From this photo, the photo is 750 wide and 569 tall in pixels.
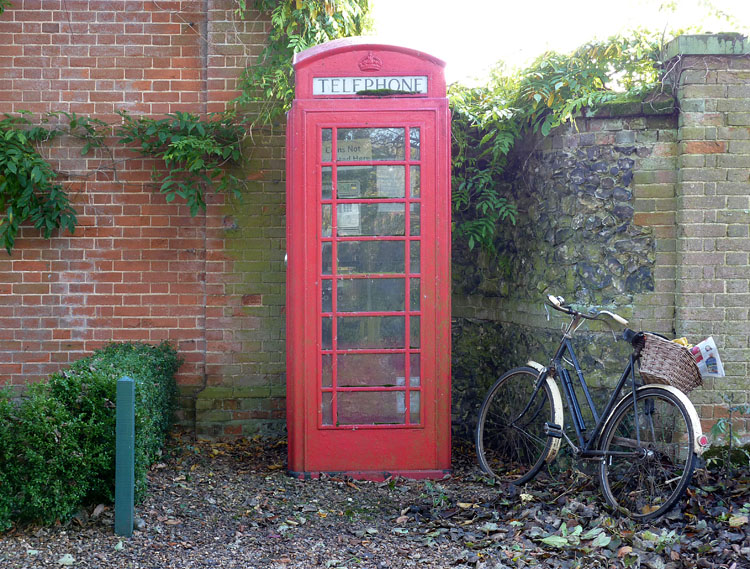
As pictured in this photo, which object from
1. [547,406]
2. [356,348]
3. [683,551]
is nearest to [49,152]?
[356,348]

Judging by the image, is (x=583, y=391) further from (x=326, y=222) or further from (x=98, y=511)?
(x=98, y=511)

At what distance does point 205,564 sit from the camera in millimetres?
3533

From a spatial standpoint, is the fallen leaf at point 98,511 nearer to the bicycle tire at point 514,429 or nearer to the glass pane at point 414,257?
the glass pane at point 414,257

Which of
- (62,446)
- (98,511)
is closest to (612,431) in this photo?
(98,511)

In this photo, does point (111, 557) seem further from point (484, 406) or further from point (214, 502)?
point (484, 406)

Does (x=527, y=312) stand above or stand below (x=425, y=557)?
above

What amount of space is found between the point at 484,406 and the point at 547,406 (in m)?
0.45

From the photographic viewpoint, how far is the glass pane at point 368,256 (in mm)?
4848

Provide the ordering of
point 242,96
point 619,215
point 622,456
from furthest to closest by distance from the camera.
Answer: point 242,96, point 619,215, point 622,456

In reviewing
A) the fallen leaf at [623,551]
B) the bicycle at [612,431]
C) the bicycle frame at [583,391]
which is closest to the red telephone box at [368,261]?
the bicycle at [612,431]

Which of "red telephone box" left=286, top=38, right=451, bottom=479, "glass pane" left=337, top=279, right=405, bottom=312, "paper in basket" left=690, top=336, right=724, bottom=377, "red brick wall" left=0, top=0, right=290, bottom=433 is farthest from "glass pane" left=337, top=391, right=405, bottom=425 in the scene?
"paper in basket" left=690, top=336, right=724, bottom=377

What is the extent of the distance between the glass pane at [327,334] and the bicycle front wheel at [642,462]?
1.83 m

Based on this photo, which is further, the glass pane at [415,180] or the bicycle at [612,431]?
the glass pane at [415,180]

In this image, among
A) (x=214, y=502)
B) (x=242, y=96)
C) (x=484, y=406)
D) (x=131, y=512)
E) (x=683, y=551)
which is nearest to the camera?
(x=683, y=551)
